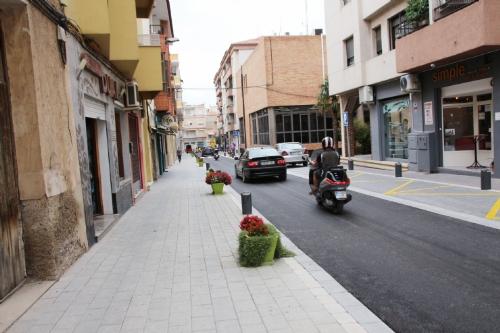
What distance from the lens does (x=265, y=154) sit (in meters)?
16.8

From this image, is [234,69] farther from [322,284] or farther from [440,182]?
[322,284]

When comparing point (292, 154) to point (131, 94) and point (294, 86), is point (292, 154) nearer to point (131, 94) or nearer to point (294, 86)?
point (131, 94)

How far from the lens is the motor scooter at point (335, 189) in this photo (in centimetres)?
885

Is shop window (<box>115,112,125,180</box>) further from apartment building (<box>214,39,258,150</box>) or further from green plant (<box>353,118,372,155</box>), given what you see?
apartment building (<box>214,39,258,150</box>)

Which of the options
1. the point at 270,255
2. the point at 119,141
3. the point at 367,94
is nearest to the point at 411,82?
the point at 367,94

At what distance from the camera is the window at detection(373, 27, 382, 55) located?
19953 mm

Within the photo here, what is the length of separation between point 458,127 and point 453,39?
396 centimetres

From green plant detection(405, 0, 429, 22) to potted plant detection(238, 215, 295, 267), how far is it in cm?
1364

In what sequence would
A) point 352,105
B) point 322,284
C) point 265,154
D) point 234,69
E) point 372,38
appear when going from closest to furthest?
point 322,284
point 265,154
point 372,38
point 352,105
point 234,69

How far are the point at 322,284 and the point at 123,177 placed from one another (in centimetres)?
813

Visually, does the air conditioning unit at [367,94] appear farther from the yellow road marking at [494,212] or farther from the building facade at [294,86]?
the building facade at [294,86]

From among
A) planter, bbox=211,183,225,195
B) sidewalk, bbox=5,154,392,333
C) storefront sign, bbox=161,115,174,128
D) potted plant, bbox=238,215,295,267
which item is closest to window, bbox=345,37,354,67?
storefront sign, bbox=161,115,174,128

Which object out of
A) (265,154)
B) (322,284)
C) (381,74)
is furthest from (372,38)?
(322,284)

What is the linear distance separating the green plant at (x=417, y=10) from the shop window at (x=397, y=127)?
3674mm
